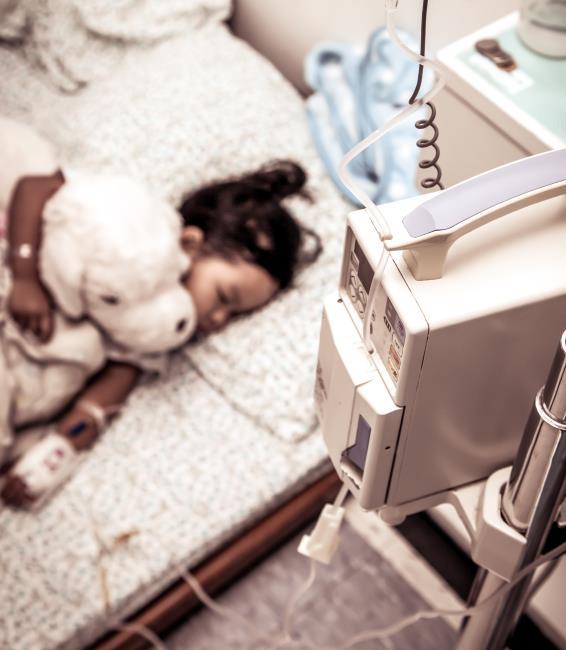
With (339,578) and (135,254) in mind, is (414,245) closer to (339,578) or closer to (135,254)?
(135,254)

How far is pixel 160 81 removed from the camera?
1.60 meters

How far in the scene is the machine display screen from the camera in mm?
531

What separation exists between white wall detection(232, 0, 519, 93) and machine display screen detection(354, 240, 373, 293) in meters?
0.65

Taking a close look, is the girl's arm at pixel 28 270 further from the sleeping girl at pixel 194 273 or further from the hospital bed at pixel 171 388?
the hospital bed at pixel 171 388

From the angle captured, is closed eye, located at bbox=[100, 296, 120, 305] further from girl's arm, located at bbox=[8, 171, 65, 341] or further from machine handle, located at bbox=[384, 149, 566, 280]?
machine handle, located at bbox=[384, 149, 566, 280]

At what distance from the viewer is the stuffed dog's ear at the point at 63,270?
1204 millimetres

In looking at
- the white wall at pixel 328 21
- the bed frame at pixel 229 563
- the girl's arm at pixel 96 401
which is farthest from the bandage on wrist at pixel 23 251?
the white wall at pixel 328 21

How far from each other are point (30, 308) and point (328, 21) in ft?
2.74

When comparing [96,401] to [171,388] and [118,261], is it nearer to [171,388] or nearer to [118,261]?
[171,388]

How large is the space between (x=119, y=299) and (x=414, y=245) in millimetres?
837

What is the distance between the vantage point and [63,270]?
→ 1.20 m

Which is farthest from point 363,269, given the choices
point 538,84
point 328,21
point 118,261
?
point 328,21

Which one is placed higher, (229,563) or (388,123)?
(388,123)

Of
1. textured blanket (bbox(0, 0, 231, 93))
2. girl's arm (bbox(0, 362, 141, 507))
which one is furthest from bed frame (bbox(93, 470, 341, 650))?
textured blanket (bbox(0, 0, 231, 93))
